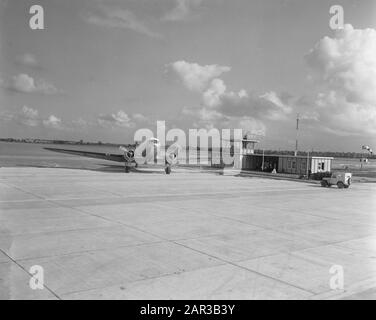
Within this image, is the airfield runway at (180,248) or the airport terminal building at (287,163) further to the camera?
the airport terminal building at (287,163)

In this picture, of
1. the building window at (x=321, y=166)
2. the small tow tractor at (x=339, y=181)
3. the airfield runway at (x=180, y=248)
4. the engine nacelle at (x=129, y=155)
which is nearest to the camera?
the airfield runway at (x=180, y=248)

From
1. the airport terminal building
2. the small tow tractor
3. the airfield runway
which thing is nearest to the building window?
the airport terminal building

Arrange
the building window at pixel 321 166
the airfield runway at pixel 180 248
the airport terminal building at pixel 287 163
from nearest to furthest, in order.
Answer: the airfield runway at pixel 180 248, the airport terminal building at pixel 287 163, the building window at pixel 321 166

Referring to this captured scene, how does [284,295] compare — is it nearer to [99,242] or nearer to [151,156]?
[99,242]

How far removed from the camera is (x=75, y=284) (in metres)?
7.57

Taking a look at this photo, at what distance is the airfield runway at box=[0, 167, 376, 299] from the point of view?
7.62 metres

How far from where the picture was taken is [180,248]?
1073 cm

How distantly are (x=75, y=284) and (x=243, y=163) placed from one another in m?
52.6

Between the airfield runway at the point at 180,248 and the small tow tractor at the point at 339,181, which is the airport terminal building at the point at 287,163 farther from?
the airfield runway at the point at 180,248

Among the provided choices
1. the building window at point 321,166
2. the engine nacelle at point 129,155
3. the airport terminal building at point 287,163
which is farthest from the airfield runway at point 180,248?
the building window at point 321,166

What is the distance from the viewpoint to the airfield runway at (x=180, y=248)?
7.62 metres

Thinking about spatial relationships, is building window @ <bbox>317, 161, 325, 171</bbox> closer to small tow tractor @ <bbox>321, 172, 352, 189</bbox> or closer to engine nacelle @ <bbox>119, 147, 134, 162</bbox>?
small tow tractor @ <bbox>321, 172, 352, 189</bbox>

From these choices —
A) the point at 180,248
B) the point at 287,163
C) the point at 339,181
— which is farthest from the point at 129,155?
the point at 180,248
